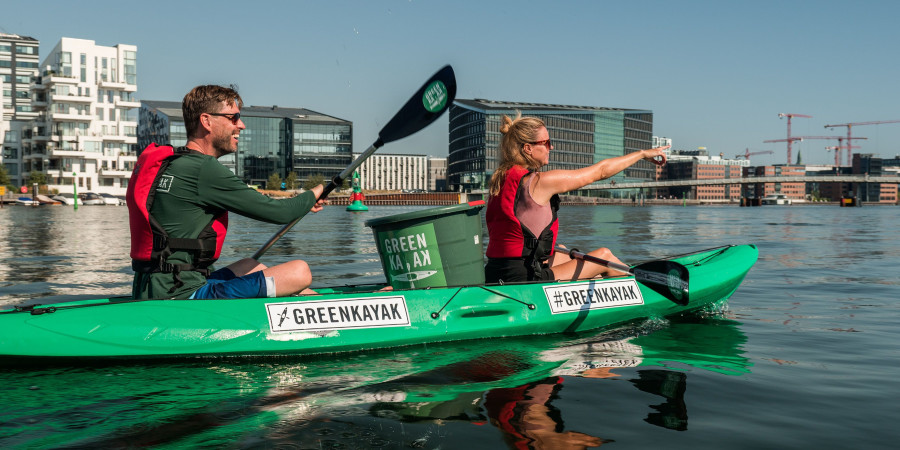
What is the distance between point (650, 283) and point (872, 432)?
3209mm

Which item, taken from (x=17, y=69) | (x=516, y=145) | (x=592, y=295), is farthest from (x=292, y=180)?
(x=516, y=145)

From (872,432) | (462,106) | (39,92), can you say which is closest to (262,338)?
(872,432)

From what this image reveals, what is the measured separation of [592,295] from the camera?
21.3ft

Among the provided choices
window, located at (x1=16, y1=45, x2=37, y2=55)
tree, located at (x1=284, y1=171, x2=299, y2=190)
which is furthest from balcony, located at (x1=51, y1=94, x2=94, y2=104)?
tree, located at (x1=284, y1=171, x2=299, y2=190)

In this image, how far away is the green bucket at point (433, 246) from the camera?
5711 mm

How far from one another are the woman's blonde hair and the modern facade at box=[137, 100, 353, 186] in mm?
115657

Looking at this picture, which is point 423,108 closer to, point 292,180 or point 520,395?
point 520,395

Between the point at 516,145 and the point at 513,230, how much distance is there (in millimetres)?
729

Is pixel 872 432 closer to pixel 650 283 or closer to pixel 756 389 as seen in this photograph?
pixel 756 389

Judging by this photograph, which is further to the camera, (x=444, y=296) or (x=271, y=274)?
(x=444, y=296)

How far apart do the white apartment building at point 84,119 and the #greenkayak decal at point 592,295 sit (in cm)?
8264

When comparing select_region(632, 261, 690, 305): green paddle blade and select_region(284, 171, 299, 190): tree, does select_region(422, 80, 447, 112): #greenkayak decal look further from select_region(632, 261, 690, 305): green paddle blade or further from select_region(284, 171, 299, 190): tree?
select_region(284, 171, 299, 190): tree

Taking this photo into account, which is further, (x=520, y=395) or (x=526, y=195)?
(x=526, y=195)

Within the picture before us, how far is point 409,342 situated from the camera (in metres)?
5.64
